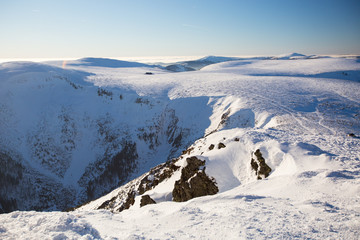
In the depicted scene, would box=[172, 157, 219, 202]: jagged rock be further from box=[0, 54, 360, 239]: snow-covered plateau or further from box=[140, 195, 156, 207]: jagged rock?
box=[140, 195, 156, 207]: jagged rock

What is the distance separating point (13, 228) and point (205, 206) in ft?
20.3

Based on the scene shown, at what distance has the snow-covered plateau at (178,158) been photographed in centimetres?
544

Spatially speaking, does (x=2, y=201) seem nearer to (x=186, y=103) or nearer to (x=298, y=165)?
(x=186, y=103)

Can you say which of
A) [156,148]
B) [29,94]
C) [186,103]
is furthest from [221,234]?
[29,94]

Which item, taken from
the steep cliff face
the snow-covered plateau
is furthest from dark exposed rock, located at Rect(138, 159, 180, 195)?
the steep cliff face

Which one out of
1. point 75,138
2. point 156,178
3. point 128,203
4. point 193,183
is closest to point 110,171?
point 75,138

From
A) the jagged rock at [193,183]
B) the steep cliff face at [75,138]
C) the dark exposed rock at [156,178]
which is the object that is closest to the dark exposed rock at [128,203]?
the dark exposed rock at [156,178]

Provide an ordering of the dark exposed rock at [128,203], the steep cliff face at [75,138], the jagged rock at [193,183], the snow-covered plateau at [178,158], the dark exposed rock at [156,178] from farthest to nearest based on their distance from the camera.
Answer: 1. the steep cliff face at [75,138]
2. the dark exposed rock at [156,178]
3. the dark exposed rock at [128,203]
4. the jagged rock at [193,183]
5. the snow-covered plateau at [178,158]

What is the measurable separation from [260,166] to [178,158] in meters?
8.73

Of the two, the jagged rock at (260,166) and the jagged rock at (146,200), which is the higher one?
the jagged rock at (260,166)

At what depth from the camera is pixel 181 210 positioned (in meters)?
6.20

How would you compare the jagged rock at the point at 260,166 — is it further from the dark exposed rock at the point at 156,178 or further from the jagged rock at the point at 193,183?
the dark exposed rock at the point at 156,178

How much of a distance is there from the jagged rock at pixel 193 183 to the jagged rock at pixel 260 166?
235cm

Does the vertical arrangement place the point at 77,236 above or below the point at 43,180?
above
